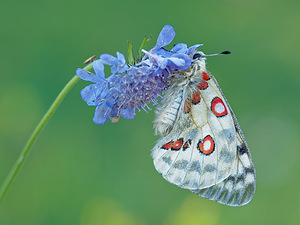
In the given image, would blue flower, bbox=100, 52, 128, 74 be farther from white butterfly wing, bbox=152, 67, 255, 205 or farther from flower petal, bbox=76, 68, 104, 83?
white butterfly wing, bbox=152, 67, 255, 205

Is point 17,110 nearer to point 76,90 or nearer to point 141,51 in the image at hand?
point 76,90

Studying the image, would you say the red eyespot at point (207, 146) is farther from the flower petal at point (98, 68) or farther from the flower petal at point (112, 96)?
the flower petal at point (98, 68)

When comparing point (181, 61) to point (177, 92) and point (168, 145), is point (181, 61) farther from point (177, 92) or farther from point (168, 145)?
point (168, 145)

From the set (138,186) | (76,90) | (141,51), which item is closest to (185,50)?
(141,51)

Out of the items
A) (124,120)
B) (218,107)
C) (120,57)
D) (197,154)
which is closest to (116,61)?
(120,57)

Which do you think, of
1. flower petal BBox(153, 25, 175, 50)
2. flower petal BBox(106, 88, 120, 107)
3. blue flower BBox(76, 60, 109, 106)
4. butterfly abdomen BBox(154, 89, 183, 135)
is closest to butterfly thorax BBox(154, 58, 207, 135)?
butterfly abdomen BBox(154, 89, 183, 135)

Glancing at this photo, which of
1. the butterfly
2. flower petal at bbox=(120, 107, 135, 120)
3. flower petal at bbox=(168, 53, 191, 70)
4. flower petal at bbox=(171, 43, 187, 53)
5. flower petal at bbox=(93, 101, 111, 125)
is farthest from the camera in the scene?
the butterfly
